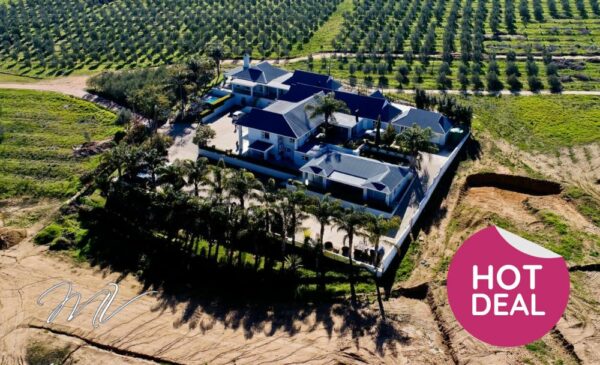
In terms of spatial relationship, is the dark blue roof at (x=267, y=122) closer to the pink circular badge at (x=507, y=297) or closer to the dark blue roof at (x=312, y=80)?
the dark blue roof at (x=312, y=80)

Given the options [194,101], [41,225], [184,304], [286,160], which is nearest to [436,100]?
[286,160]

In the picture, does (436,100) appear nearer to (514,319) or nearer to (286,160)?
(286,160)

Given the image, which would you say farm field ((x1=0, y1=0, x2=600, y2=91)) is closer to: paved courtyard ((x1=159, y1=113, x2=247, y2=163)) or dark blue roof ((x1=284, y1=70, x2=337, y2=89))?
dark blue roof ((x1=284, y1=70, x2=337, y2=89))

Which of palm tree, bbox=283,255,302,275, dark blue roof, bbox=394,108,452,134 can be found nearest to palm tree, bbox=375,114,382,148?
dark blue roof, bbox=394,108,452,134

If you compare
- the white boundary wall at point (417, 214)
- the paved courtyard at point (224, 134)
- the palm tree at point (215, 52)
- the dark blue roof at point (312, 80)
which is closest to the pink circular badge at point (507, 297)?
the white boundary wall at point (417, 214)

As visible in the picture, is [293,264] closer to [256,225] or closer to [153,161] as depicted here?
[256,225]
